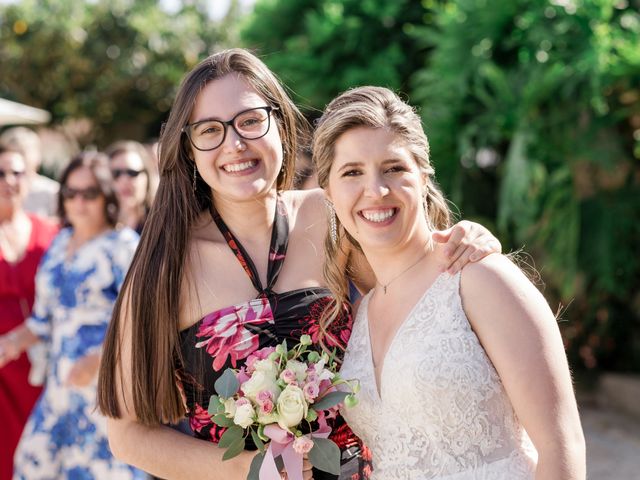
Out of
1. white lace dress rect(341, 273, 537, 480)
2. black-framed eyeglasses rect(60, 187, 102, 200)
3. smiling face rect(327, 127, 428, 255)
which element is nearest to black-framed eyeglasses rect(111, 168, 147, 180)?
black-framed eyeglasses rect(60, 187, 102, 200)

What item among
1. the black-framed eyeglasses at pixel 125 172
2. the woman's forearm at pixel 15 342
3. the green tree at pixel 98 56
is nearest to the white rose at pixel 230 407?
the woman's forearm at pixel 15 342

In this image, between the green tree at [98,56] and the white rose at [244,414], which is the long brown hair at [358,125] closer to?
the white rose at [244,414]

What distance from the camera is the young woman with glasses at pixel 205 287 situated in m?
2.75

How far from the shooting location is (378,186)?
8.04ft

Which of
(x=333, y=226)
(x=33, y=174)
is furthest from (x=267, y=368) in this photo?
(x=33, y=174)

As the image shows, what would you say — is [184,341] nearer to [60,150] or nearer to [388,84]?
[388,84]

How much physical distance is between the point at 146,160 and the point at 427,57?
385 cm

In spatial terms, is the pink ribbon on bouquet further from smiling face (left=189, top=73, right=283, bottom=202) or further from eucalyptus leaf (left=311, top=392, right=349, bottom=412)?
smiling face (left=189, top=73, right=283, bottom=202)

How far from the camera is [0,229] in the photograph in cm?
585

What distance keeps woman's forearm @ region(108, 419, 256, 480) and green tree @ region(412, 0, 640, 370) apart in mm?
5070

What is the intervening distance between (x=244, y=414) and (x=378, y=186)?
2.40 feet

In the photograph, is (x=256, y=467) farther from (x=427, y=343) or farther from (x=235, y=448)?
(x=427, y=343)

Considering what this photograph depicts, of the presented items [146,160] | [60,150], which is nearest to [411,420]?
[146,160]

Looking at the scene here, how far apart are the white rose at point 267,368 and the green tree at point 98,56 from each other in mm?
15579
